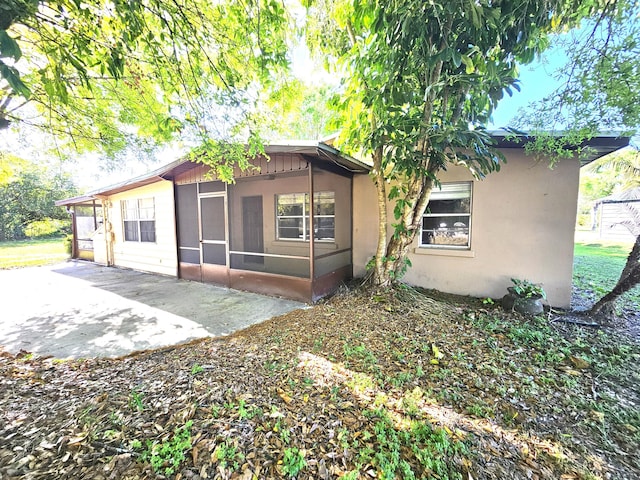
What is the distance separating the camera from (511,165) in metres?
4.86

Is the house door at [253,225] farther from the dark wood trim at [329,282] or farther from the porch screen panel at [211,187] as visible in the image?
the dark wood trim at [329,282]

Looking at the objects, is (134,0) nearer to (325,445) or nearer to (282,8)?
(282,8)

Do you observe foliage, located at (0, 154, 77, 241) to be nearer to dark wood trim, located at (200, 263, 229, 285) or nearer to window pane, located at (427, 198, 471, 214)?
dark wood trim, located at (200, 263, 229, 285)

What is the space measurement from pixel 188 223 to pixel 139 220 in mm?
2864

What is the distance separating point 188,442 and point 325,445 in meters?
0.92

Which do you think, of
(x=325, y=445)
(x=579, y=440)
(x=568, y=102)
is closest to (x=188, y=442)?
(x=325, y=445)

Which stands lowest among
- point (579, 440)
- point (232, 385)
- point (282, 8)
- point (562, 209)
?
point (579, 440)

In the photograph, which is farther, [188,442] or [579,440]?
[579,440]

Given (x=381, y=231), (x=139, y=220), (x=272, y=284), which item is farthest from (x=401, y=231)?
(x=139, y=220)

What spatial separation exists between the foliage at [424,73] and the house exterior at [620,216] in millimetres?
17155

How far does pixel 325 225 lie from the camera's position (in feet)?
23.2

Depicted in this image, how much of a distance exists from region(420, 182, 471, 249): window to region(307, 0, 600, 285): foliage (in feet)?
4.66

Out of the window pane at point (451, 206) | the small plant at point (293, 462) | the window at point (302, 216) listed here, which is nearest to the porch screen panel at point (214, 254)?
the window at point (302, 216)

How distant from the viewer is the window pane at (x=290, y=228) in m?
7.91
